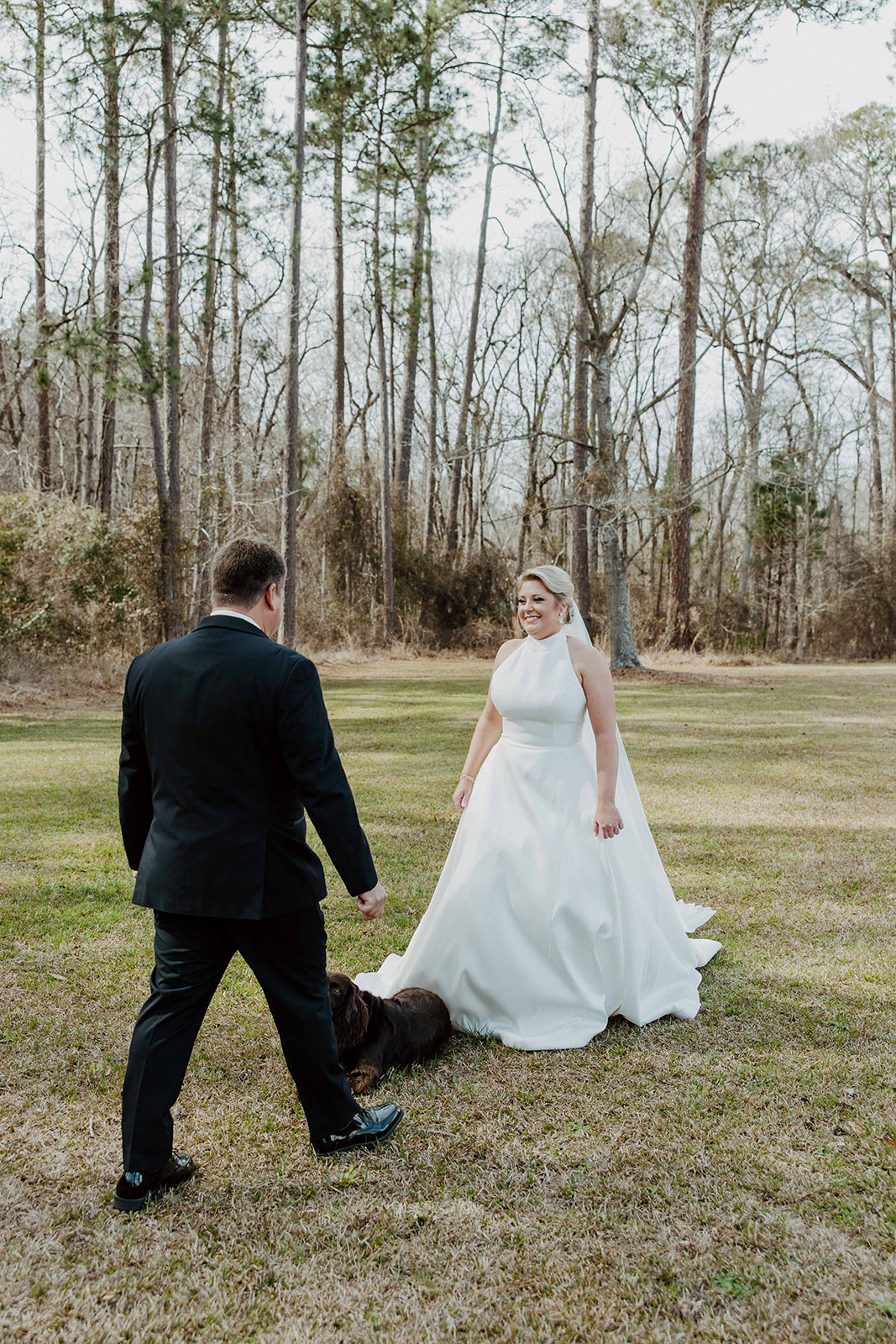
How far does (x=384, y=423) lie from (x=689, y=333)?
7703 millimetres

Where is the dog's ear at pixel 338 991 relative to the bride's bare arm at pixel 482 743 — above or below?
below

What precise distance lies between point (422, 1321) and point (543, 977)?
5.45 feet

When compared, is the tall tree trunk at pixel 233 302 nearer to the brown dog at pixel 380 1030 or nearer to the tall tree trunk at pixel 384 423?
the tall tree trunk at pixel 384 423

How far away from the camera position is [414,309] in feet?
79.3

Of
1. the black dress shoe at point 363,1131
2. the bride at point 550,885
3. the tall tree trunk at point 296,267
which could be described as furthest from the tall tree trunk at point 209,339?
the black dress shoe at point 363,1131

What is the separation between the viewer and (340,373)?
986 inches

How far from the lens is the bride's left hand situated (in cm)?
383

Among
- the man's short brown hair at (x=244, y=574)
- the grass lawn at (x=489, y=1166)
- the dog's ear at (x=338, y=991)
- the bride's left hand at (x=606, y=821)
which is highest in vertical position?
the man's short brown hair at (x=244, y=574)

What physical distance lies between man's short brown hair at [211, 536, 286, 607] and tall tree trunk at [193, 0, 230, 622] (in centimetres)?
1492

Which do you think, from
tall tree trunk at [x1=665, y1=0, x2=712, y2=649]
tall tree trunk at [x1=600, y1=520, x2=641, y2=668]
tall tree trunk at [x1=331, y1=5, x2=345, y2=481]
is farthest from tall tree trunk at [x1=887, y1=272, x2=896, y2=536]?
tall tree trunk at [x1=331, y1=5, x2=345, y2=481]

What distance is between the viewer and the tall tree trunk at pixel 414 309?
79.3ft

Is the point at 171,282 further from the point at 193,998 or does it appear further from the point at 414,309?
the point at 193,998

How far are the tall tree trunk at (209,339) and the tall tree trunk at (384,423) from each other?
3982mm

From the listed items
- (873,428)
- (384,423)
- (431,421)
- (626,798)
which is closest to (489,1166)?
(626,798)
